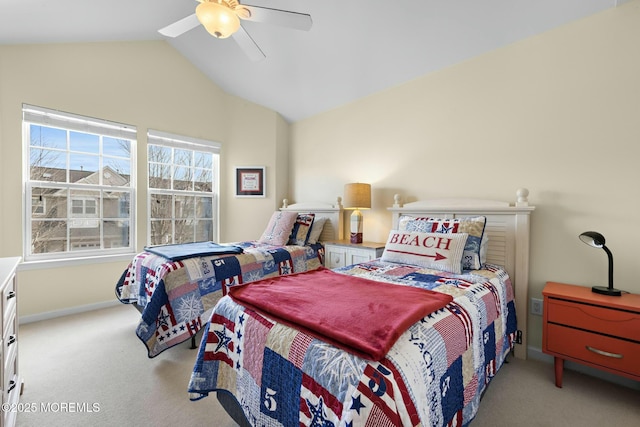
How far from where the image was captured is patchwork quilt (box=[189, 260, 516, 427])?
848 mm

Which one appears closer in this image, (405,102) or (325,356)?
(325,356)

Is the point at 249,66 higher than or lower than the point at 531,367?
higher

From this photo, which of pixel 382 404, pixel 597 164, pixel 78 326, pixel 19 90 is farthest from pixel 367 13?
pixel 78 326

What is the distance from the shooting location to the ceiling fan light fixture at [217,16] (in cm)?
168

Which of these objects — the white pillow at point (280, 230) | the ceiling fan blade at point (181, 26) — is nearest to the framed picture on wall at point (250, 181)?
the white pillow at point (280, 230)

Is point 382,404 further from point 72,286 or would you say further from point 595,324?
point 72,286

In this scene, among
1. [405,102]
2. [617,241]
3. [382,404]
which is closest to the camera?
[382,404]

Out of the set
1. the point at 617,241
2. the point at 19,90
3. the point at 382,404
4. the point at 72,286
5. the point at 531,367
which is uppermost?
the point at 19,90

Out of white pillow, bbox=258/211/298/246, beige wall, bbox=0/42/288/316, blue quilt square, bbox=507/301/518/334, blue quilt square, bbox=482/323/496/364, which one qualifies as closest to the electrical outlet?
blue quilt square, bbox=507/301/518/334

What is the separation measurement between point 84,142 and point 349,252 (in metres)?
3.13

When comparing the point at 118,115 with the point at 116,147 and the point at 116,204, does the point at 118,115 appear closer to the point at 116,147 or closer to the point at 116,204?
the point at 116,147

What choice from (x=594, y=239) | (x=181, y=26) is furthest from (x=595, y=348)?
(x=181, y=26)

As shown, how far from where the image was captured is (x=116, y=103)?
324 centimetres

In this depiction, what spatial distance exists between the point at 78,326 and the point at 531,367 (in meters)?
3.84
